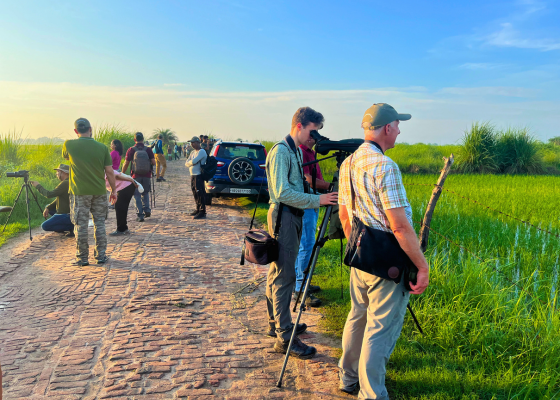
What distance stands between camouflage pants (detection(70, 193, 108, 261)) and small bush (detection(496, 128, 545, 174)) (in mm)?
22709

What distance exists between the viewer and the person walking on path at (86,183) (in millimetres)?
6215

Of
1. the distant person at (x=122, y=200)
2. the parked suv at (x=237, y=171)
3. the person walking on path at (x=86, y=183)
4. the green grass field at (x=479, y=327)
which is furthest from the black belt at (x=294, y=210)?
the parked suv at (x=237, y=171)

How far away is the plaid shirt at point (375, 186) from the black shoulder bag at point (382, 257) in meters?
0.07

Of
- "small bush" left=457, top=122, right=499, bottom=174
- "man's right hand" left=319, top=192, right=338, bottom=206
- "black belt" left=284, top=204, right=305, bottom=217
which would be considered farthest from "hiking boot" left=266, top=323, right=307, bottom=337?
"small bush" left=457, top=122, right=499, bottom=174

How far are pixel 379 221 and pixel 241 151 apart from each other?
10.1 m

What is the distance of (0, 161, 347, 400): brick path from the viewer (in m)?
3.23

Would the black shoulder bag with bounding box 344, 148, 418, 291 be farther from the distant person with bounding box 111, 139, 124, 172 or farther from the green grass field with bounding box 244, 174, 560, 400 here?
the distant person with bounding box 111, 139, 124, 172

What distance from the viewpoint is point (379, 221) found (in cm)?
257

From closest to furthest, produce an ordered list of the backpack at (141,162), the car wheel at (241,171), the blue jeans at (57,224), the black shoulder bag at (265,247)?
1. the black shoulder bag at (265,247)
2. the blue jeans at (57,224)
3. the backpack at (141,162)
4. the car wheel at (241,171)

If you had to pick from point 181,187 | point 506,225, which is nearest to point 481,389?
point 506,225

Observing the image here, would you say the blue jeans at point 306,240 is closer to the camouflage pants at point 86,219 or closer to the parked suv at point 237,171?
the camouflage pants at point 86,219

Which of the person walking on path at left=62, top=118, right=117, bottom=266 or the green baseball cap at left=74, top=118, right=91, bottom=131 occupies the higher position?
the green baseball cap at left=74, top=118, right=91, bottom=131

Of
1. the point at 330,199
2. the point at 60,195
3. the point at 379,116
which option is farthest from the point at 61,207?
the point at 379,116

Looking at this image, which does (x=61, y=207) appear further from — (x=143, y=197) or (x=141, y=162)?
(x=143, y=197)
